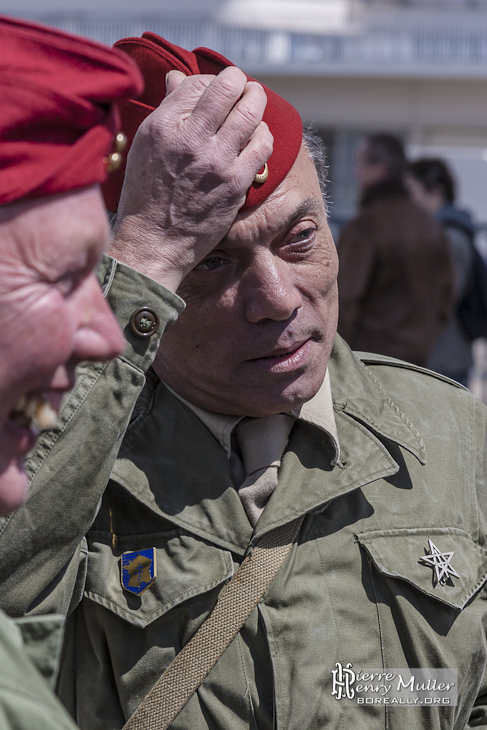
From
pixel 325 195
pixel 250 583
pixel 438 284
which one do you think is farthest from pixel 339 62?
pixel 250 583

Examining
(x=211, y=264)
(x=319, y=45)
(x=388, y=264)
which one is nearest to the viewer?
(x=211, y=264)

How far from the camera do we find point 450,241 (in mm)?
5902

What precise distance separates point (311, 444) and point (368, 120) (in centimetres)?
1005

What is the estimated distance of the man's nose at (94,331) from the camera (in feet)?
4.06

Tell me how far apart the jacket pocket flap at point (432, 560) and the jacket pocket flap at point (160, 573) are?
360mm

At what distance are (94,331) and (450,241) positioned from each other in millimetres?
5019

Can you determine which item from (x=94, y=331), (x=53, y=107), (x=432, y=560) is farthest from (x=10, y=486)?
(x=432, y=560)

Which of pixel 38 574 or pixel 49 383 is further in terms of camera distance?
pixel 38 574

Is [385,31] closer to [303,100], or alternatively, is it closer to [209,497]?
[303,100]

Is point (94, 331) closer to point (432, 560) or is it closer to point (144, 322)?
point (144, 322)

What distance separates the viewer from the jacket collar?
6.29 ft

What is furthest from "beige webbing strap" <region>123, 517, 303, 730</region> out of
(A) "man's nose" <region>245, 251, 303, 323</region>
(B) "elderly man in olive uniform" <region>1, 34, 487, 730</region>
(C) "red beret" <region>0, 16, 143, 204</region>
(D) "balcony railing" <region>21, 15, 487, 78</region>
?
(D) "balcony railing" <region>21, 15, 487, 78</region>

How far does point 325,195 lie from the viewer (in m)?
2.19

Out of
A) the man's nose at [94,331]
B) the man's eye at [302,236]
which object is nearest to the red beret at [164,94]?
the man's eye at [302,236]
